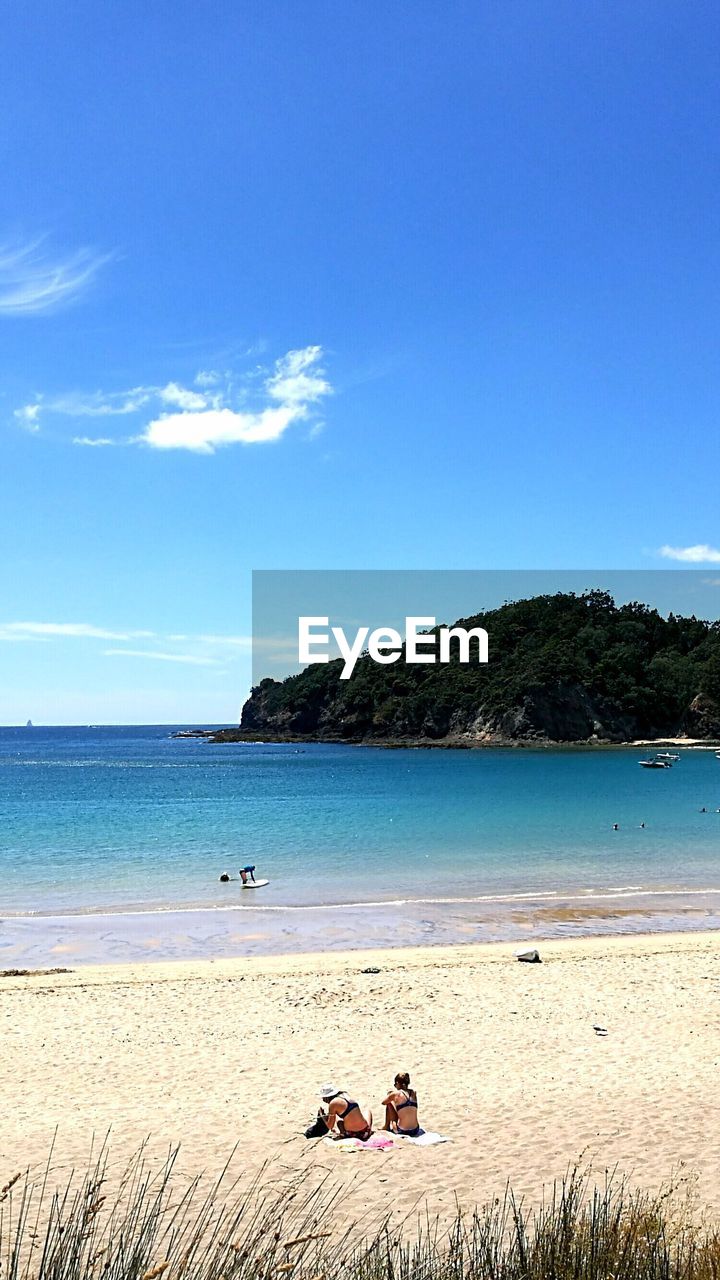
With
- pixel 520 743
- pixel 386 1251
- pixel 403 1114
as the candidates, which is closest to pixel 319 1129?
pixel 403 1114

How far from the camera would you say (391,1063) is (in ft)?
37.4

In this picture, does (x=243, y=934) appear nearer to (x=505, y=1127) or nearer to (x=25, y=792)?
(x=505, y=1127)

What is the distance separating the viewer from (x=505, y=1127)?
30.2 ft

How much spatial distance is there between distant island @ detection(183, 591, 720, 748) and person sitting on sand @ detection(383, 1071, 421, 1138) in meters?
121

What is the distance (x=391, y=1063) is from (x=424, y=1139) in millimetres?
2635

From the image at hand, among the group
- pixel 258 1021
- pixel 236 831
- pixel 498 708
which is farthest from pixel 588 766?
pixel 258 1021

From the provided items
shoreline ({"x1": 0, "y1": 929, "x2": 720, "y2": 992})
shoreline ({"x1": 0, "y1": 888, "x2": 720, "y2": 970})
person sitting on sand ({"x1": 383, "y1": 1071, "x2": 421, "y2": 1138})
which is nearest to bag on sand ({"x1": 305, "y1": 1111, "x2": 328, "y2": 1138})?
person sitting on sand ({"x1": 383, "y1": 1071, "x2": 421, "y2": 1138})

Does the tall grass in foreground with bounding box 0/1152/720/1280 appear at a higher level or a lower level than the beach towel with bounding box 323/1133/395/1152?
higher

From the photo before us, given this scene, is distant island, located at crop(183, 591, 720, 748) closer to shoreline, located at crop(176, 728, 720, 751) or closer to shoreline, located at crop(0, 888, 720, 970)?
shoreline, located at crop(176, 728, 720, 751)

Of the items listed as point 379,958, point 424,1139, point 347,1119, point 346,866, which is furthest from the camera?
point 346,866

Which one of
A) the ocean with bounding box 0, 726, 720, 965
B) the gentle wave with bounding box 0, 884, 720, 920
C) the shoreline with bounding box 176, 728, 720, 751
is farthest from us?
the shoreline with bounding box 176, 728, 720, 751

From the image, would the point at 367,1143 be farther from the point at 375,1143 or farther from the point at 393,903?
the point at 393,903

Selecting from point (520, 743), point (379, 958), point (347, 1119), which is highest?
point (347, 1119)

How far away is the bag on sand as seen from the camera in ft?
29.5
